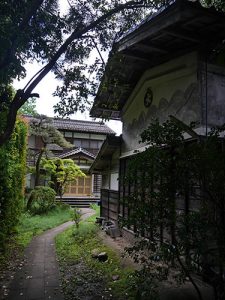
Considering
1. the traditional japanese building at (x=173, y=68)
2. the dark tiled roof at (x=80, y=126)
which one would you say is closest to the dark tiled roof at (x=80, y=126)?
the dark tiled roof at (x=80, y=126)

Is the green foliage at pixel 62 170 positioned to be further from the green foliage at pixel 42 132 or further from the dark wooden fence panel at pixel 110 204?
the dark wooden fence panel at pixel 110 204

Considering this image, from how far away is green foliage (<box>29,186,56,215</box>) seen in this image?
20.1m

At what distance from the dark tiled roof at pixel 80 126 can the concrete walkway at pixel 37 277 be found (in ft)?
74.5

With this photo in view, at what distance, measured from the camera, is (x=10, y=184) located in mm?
10422

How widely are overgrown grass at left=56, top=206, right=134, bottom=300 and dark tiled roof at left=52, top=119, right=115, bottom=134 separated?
68.8 feet

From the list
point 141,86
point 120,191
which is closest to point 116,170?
point 120,191

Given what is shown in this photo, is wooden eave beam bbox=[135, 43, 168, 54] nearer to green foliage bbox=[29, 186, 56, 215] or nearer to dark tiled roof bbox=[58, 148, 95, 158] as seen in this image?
green foliage bbox=[29, 186, 56, 215]

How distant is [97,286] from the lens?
7.24 meters

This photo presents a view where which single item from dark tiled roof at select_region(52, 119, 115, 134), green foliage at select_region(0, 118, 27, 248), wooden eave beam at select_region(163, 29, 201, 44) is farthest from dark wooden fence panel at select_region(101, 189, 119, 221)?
dark tiled roof at select_region(52, 119, 115, 134)

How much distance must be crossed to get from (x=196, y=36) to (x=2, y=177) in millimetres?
7240

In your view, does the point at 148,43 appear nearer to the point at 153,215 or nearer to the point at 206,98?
the point at 206,98

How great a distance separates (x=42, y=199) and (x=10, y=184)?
1034 centimetres

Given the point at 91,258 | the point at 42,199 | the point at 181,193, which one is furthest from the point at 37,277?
the point at 42,199

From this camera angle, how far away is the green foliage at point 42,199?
20141mm
